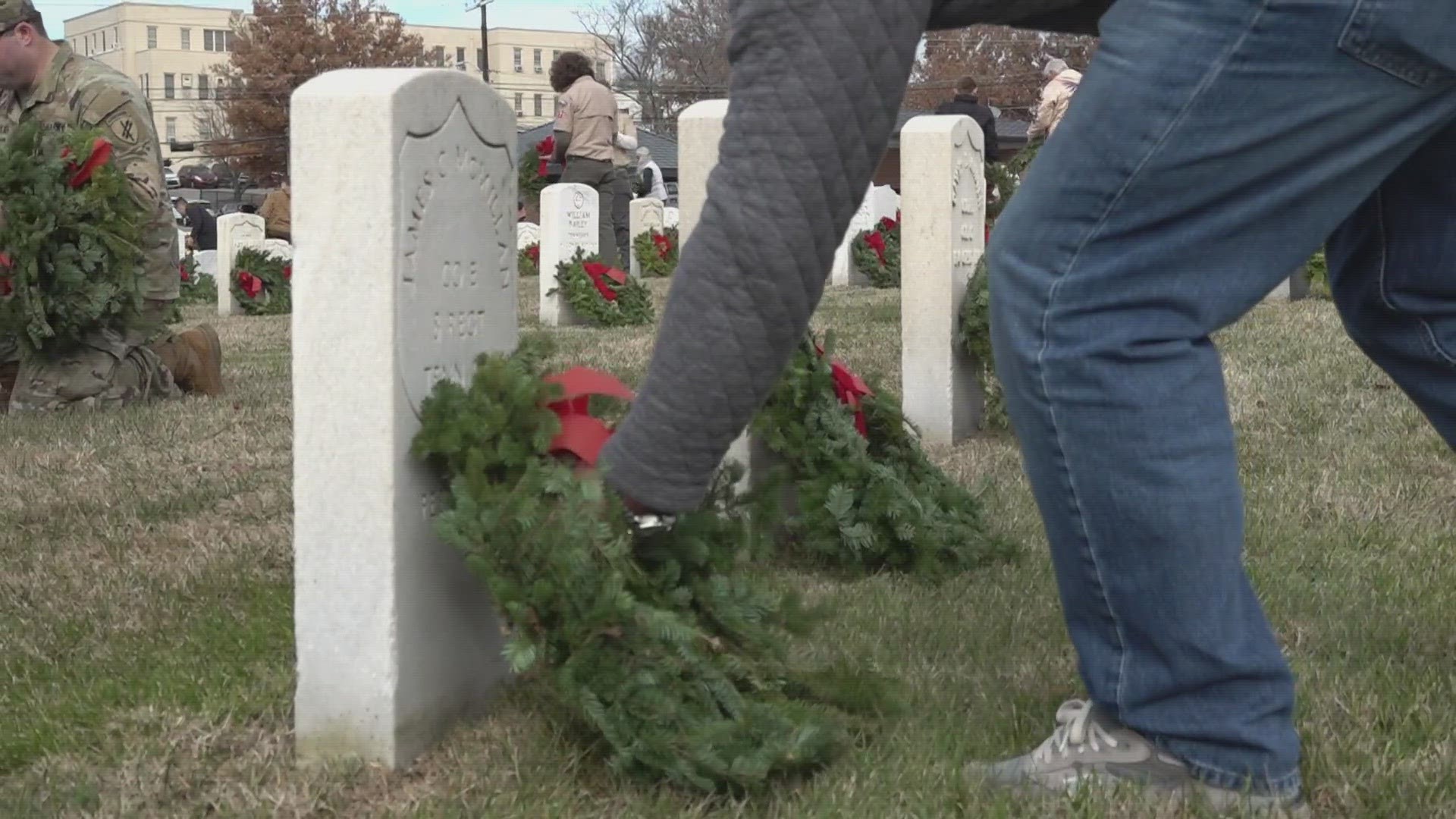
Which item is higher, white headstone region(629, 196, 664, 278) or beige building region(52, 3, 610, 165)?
beige building region(52, 3, 610, 165)

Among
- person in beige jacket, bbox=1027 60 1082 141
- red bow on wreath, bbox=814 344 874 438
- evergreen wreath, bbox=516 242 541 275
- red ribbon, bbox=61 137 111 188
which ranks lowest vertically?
red bow on wreath, bbox=814 344 874 438

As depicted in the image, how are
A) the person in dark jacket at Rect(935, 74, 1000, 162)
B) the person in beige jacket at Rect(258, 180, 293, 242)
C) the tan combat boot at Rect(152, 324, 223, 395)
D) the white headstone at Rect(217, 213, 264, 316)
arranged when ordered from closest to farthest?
1. the tan combat boot at Rect(152, 324, 223, 395)
2. the person in dark jacket at Rect(935, 74, 1000, 162)
3. the white headstone at Rect(217, 213, 264, 316)
4. the person in beige jacket at Rect(258, 180, 293, 242)

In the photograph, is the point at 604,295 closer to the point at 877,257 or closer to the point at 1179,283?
the point at 877,257

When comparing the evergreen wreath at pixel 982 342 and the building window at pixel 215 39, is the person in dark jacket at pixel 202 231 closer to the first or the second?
the evergreen wreath at pixel 982 342

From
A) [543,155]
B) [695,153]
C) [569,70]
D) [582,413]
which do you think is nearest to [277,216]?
[543,155]

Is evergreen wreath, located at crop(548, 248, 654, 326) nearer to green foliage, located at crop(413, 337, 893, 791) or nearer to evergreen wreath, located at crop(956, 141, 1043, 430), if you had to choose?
evergreen wreath, located at crop(956, 141, 1043, 430)

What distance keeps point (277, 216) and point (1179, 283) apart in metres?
18.7

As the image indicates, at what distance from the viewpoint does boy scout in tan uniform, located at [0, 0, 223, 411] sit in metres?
6.94

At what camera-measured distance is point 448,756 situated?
2.51 meters

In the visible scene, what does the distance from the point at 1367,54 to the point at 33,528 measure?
3779 mm

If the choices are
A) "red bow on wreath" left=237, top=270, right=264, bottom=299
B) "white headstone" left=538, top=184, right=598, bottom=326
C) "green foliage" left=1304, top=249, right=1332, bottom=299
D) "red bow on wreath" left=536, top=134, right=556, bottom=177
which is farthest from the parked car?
"green foliage" left=1304, top=249, right=1332, bottom=299

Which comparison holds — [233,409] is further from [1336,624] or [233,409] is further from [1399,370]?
[1399,370]

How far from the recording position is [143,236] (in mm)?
7125

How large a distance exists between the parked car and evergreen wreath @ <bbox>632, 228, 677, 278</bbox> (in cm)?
3751
